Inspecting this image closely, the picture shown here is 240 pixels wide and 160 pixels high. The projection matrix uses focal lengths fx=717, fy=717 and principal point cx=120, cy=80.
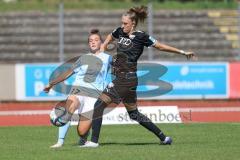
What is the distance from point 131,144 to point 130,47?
5.79 ft

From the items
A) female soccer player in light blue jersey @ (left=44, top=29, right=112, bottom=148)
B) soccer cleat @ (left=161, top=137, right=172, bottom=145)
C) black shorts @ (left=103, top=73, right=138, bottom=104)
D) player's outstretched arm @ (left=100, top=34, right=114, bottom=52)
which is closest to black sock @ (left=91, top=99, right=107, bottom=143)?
black shorts @ (left=103, top=73, right=138, bottom=104)

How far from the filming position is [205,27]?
33062mm

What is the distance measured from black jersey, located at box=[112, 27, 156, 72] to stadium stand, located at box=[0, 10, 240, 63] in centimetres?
1732

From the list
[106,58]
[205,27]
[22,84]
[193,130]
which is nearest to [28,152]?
[106,58]

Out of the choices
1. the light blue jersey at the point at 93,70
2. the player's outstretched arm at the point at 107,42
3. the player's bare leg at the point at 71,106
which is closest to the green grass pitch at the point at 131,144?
the player's bare leg at the point at 71,106

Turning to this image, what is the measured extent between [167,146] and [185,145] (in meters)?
0.35

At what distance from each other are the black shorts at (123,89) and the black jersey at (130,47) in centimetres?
14

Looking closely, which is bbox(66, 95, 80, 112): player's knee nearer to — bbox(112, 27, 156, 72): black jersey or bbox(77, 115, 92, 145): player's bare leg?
bbox(77, 115, 92, 145): player's bare leg

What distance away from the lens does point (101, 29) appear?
3244 cm

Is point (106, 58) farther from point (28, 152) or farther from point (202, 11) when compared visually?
point (202, 11)

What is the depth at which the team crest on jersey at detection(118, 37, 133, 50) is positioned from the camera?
11.7m

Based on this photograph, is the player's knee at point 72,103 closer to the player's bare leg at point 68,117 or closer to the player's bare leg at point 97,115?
the player's bare leg at point 68,117

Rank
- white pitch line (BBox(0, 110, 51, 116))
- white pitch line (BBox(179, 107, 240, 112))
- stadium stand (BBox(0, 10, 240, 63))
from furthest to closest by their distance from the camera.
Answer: stadium stand (BBox(0, 10, 240, 63)) < white pitch line (BBox(179, 107, 240, 112)) < white pitch line (BBox(0, 110, 51, 116))

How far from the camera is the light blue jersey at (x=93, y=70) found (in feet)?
39.7
